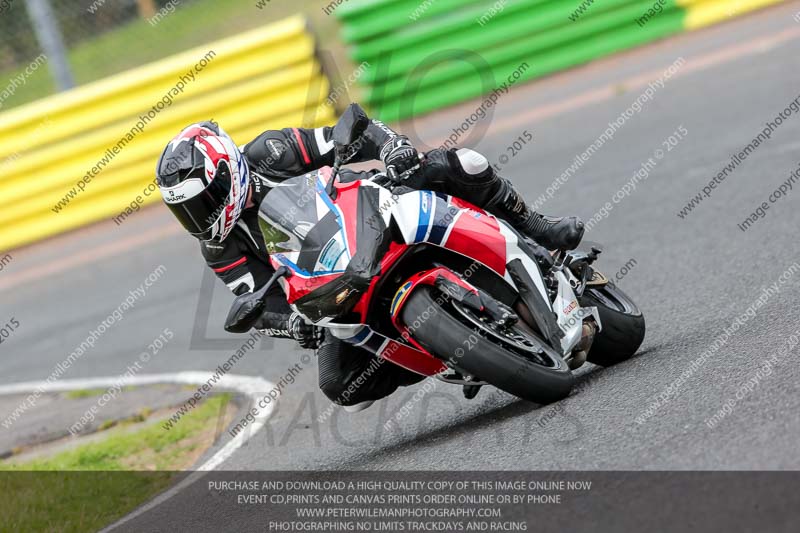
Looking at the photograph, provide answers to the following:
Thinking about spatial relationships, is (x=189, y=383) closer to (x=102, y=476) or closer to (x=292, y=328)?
(x=102, y=476)

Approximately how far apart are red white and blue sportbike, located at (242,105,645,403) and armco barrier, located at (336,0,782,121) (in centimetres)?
834

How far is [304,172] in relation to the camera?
5777mm

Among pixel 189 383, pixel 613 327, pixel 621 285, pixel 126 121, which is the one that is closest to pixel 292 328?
pixel 613 327

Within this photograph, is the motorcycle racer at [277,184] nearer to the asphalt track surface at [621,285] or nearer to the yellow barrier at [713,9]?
the asphalt track surface at [621,285]

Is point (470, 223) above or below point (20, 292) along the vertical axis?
→ above

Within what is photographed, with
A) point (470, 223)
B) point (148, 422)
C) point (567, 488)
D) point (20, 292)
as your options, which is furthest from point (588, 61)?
point (567, 488)

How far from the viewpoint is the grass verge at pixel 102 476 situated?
6070 millimetres

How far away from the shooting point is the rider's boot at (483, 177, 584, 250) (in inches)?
229

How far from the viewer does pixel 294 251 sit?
16.9ft

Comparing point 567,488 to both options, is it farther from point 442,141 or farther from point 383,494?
point 442,141

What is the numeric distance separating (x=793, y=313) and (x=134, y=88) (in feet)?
31.0

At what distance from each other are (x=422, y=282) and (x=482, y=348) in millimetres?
413

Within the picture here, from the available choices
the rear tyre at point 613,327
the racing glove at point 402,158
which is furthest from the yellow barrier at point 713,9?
the racing glove at point 402,158

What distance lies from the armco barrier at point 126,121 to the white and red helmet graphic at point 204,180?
7.81m
